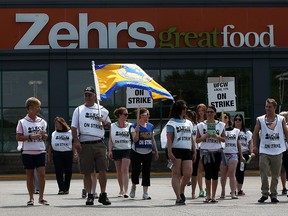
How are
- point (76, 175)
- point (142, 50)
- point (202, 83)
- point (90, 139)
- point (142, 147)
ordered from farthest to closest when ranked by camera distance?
1. point (202, 83)
2. point (142, 50)
3. point (76, 175)
4. point (142, 147)
5. point (90, 139)

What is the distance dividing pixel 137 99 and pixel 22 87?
49.2 feet

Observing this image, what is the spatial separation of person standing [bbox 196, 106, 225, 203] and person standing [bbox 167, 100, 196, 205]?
0.84 meters

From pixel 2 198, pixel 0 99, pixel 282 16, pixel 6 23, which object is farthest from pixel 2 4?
pixel 2 198

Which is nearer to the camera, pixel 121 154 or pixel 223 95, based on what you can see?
pixel 121 154

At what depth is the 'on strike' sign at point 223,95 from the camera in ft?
69.2

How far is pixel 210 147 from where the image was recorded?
1775 cm

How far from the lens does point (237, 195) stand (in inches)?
802

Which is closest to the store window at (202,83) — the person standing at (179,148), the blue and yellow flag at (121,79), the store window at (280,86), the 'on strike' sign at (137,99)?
the store window at (280,86)

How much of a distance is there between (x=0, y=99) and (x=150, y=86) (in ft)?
63.7

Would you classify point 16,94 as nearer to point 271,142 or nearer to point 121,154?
point 121,154

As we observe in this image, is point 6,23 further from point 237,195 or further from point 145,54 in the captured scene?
point 237,195

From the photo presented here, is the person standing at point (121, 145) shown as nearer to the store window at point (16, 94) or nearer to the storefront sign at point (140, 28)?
the store window at point (16, 94)

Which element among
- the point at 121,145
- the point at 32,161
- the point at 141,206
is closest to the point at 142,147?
the point at 121,145

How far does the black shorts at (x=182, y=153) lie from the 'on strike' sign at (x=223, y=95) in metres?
4.28
